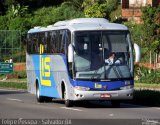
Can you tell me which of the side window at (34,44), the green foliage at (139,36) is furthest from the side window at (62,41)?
the green foliage at (139,36)

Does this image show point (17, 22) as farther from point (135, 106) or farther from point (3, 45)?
point (135, 106)

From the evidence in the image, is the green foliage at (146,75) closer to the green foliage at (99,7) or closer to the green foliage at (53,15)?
the green foliage at (99,7)

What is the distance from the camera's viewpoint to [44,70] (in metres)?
30.9

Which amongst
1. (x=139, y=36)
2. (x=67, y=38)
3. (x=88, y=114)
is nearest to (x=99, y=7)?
(x=139, y=36)

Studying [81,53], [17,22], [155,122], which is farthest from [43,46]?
[17,22]

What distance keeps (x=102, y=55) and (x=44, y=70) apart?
4422mm

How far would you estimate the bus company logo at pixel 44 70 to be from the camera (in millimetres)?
30380

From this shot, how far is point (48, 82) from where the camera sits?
30.5 metres

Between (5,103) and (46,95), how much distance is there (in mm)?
1682

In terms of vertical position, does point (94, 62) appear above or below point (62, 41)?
below

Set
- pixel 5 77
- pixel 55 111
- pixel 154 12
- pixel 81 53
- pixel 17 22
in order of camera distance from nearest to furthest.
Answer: pixel 55 111 < pixel 81 53 < pixel 154 12 < pixel 5 77 < pixel 17 22

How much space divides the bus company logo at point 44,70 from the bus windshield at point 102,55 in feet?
10.9

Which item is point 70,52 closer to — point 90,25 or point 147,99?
point 90,25

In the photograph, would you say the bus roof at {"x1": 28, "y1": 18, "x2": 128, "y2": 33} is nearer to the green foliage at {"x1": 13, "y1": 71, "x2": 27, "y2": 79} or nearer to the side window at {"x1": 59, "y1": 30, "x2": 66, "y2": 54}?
the side window at {"x1": 59, "y1": 30, "x2": 66, "y2": 54}
